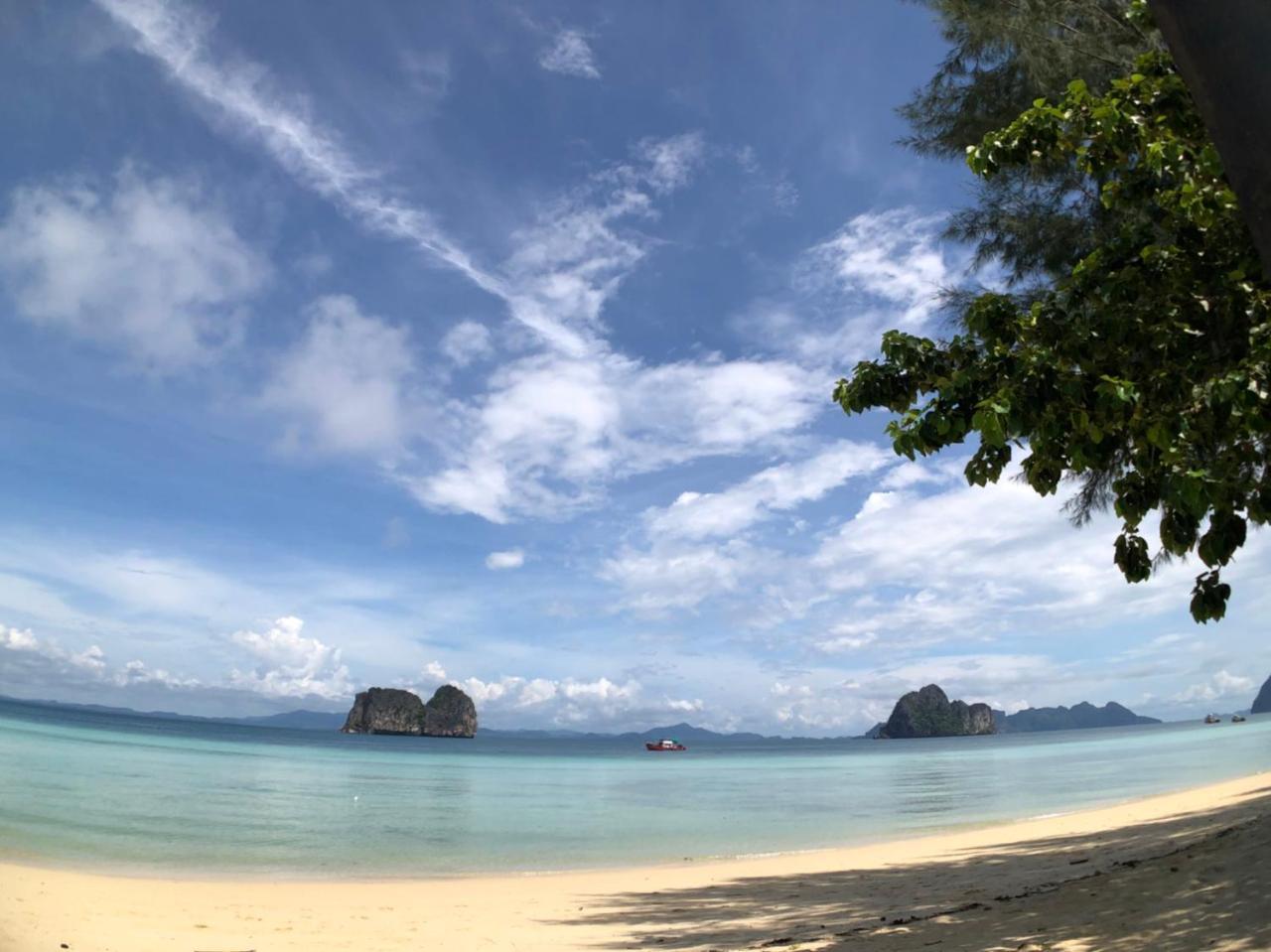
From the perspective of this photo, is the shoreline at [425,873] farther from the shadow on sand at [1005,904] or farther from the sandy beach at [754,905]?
the shadow on sand at [1005,904]

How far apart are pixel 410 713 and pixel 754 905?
173223 mm

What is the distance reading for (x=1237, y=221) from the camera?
5.08 meters

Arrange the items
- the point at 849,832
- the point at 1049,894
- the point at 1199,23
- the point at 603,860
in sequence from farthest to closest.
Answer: the point at 849,832
the point at 603,860
the point at 1049,894
the point at 1199,23

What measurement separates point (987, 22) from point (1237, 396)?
7811 mm

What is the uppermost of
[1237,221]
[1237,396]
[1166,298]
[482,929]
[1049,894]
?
[1237,221]

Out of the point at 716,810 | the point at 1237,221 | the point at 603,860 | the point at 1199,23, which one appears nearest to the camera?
the point at 1199,23

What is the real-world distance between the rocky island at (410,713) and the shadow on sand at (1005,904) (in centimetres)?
16942

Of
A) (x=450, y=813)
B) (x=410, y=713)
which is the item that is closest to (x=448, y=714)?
(x=410, y=713)

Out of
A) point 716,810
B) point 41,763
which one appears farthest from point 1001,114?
point 41,763

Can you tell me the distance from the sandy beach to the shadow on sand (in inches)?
1.2

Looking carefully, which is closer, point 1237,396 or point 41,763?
point 1237,396

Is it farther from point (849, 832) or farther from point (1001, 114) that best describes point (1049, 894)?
point (849, 832)

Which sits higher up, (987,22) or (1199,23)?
(987,22)

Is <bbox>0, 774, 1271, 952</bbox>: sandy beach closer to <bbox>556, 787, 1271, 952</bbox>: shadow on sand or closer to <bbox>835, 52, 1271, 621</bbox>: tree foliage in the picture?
<bbox>556, 787, 1271, 952</bbox>: shadow on sand
